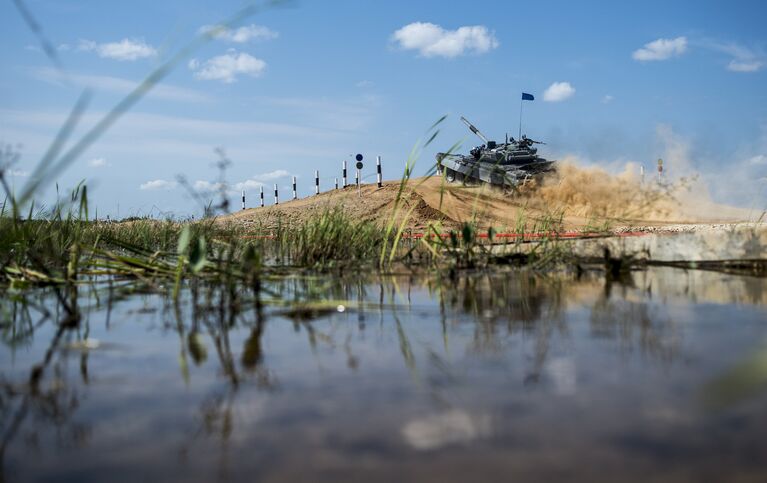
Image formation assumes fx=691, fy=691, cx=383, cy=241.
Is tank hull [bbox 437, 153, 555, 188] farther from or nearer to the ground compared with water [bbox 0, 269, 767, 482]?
farther from the ground

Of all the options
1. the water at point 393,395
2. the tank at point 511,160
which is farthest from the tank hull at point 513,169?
the water at point 393,395

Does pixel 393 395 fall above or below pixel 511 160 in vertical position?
below

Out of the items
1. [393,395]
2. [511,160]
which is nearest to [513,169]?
[511,160]

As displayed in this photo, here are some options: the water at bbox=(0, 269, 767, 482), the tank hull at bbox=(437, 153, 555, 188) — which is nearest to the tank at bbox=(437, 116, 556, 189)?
the tank hull at bbox=(437, 153, 555, 188)

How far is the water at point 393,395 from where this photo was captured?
88cm

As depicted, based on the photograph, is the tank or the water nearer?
the water

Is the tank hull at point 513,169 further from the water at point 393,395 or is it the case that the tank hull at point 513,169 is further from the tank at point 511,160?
the water at point 393,395

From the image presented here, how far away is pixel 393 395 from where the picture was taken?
119cm

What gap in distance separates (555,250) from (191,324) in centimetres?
257

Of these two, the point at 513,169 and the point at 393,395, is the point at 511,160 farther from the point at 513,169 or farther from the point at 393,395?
the point at 393,395

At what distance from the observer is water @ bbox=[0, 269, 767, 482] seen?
0.88 m

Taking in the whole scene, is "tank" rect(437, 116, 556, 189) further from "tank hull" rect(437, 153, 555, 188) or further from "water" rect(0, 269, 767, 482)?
"water" rect(0, 269, 767, 482)

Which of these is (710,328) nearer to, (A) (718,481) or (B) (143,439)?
(A) (718,481)

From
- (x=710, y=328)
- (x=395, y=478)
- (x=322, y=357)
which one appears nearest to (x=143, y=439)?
(x=395, y=478)
